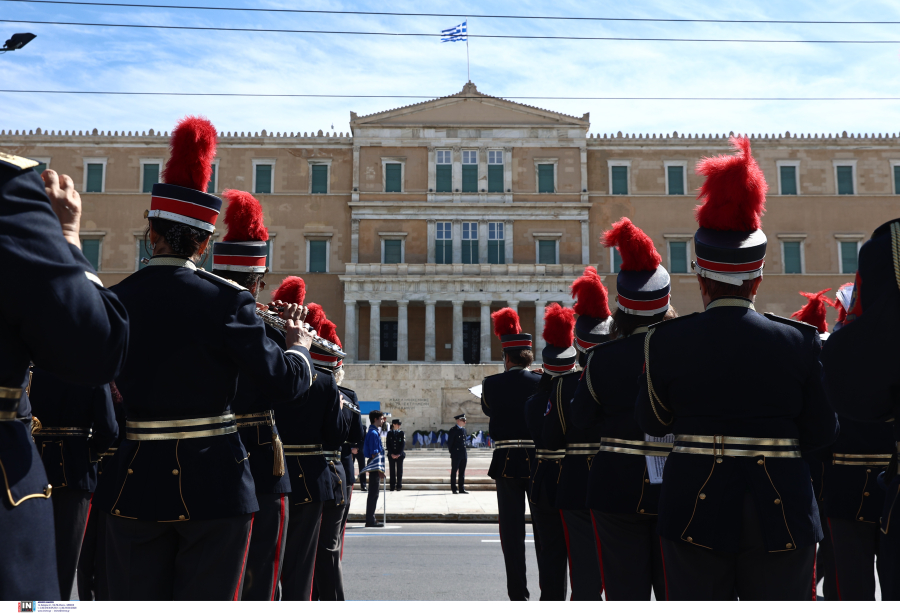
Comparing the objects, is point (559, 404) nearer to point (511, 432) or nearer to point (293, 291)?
point (511, 432)

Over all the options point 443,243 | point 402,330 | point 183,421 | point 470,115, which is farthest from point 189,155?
point 470,115

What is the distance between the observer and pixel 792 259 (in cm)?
4384

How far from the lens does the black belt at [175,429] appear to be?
309cm

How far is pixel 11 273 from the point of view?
185 cm

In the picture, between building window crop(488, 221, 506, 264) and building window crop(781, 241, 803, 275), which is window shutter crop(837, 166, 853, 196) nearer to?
building window crop(781, 241, 803, 275)

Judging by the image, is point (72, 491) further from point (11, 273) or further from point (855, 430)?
point (855, 430)

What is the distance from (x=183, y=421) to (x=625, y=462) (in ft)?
7.49

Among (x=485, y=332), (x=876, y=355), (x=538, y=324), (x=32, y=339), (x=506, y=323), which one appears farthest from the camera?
(x=485, y=332)

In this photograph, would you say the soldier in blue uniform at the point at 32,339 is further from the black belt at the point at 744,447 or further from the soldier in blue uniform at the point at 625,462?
the soldier in blue uniform at the point at 625,462

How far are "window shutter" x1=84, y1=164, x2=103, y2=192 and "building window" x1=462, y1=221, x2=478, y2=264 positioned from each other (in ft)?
63.6

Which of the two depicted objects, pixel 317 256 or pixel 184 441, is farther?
pixel 317 256

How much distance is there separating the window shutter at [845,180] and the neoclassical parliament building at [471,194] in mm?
53

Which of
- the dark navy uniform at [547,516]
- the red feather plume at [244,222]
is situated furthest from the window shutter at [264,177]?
the red feather plume at [244,222]

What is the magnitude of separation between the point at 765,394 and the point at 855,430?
86.3 inches
